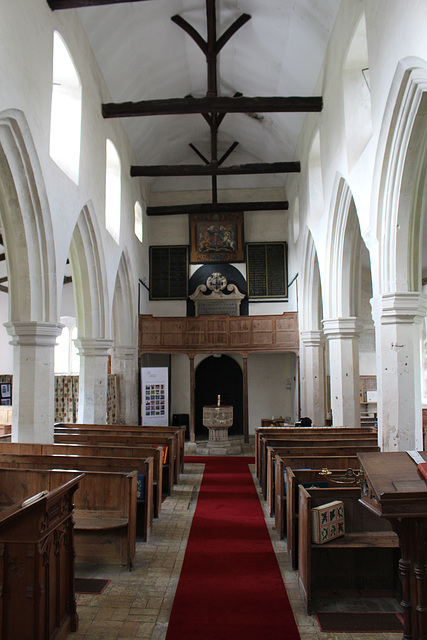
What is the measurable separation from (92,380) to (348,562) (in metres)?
7.62

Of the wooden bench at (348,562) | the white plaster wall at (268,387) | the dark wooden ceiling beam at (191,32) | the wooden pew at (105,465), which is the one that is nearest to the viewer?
the wooden bench at (348,562)

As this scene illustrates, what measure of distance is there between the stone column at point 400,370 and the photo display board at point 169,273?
11294 mm

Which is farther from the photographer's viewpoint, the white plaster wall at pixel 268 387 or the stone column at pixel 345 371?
the white plaster wall at pixel 268 387

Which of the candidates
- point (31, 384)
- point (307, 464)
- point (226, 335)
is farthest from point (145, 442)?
point (226, 335)

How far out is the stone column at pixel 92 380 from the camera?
1090 centimetres

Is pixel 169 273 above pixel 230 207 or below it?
below

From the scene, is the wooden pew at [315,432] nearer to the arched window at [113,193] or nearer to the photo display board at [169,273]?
the arched window at [113,193]

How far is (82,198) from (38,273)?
233 centimetres

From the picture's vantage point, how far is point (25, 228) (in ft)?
25.0

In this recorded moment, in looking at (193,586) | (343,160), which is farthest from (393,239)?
(193,586)

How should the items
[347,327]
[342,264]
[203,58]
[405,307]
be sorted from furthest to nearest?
1. [203,58]
2. [342,264]
3. [347,327]
4. [405,307]

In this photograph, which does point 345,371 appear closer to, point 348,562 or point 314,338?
point 314,338

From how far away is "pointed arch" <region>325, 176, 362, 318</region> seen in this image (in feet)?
32.7

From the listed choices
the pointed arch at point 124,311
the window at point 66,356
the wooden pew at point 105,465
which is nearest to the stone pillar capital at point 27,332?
the wooden pew at point 105,465
